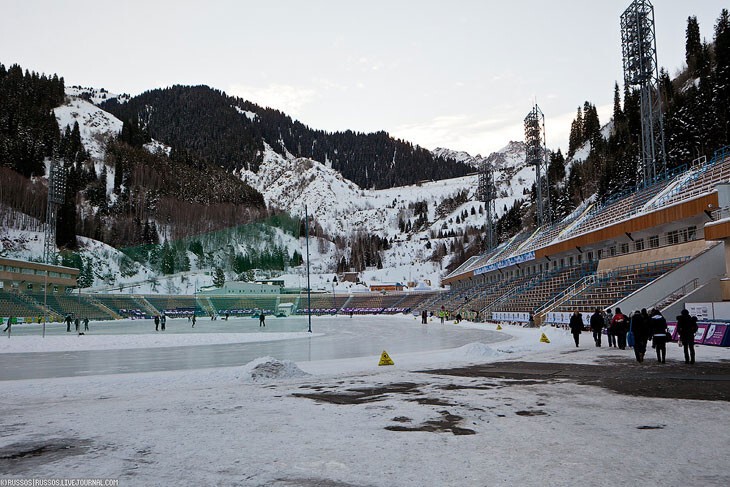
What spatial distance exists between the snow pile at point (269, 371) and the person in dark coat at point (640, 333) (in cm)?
961

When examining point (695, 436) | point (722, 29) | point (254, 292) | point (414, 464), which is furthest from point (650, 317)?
point (254, 292)

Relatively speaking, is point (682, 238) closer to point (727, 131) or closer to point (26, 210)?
point (727, 131)

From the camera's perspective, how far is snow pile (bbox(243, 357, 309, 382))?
13070mm

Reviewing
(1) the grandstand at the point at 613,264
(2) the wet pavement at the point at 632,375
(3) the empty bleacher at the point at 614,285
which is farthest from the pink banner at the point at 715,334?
(3) the empty bleacher at the point at 614,285

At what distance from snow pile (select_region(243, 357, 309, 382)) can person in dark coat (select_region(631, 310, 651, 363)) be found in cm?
961

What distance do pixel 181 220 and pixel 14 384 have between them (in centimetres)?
16816

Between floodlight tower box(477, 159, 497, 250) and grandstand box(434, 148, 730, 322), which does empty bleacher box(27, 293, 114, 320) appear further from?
floodlight tower box(477, 159, 497, 250)

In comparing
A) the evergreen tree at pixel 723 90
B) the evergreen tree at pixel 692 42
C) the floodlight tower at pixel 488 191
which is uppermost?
the evergreen tree at pixel 692 42

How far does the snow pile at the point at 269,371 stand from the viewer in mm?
13070

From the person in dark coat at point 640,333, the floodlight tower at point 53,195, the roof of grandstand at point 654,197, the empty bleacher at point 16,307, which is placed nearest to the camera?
the person in dark coat at point 640,333

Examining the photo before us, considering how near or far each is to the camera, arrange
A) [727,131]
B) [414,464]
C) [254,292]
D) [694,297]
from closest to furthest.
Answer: [414,464]
[694,297]
[727,131]
[254,292]

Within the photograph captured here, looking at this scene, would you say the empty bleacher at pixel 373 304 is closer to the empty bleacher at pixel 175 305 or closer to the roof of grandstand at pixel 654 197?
the empty bleacher at pixel 175 305

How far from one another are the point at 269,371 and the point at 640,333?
35.5 feet

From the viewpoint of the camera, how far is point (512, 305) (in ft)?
141
